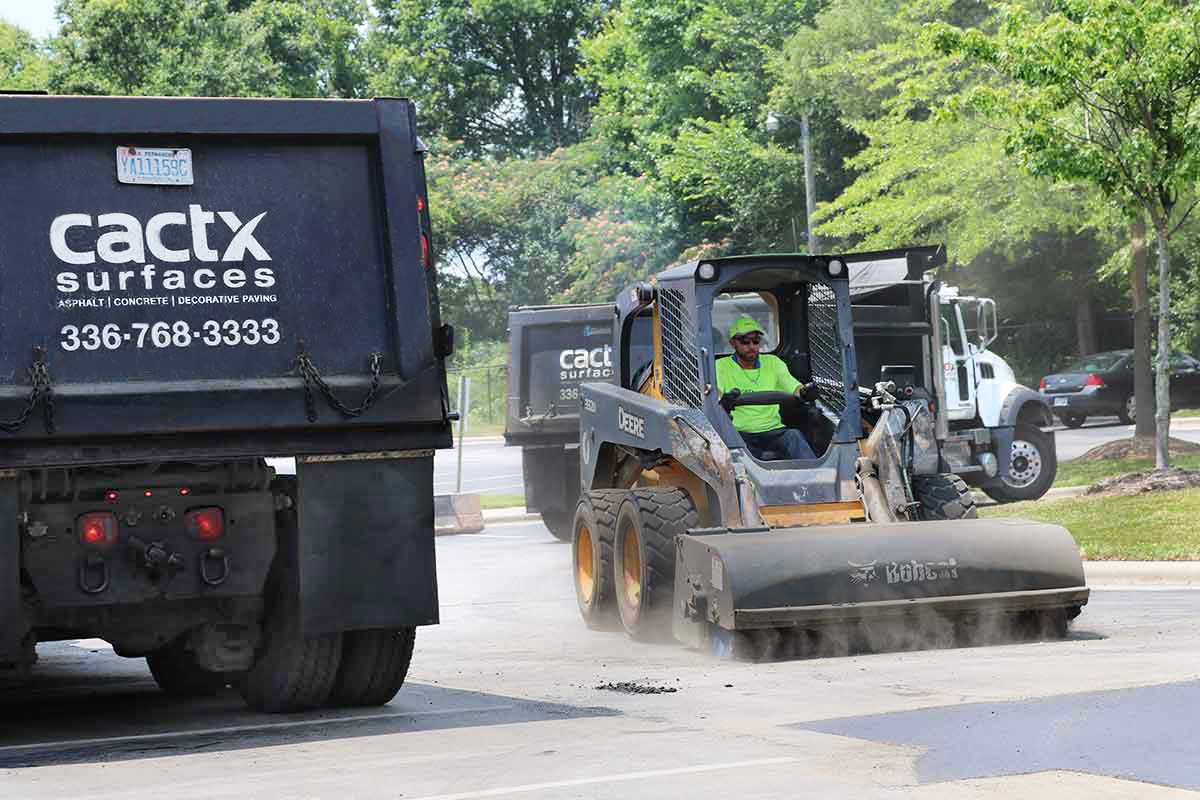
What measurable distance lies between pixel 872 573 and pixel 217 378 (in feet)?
13.8

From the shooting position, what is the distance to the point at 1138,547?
16.8 meters

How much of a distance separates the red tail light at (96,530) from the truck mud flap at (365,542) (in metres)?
0.88

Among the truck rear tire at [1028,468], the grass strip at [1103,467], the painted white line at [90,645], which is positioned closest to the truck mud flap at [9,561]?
the painted white line at [90,645]

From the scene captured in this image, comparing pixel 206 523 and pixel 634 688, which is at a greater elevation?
pixel 206 523

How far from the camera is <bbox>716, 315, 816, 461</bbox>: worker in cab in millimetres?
12938

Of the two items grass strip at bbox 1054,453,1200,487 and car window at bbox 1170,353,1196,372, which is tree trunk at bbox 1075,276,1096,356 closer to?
car window at bbox 1170,353,1196,372

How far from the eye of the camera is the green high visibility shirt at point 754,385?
13.0 meters

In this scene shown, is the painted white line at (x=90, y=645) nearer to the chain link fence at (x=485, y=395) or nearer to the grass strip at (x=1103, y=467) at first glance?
the grass strip at (x=1103, y=467)

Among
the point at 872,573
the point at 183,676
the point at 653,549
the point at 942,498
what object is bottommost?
the point at 183,676

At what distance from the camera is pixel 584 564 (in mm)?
14227

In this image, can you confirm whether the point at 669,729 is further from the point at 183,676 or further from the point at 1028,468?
the point at 1028,468

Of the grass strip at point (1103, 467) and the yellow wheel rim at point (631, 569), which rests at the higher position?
the yellow wheel rim at point (631, 569)

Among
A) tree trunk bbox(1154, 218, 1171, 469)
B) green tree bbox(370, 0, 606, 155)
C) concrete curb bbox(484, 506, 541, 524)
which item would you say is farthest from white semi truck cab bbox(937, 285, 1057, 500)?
green tree bbox(370, 0, 606, 155)

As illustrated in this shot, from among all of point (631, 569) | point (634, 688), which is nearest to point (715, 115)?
point (631, 569)
